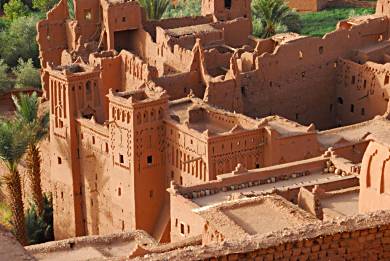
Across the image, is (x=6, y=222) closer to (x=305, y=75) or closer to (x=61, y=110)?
(x=61, y=110)

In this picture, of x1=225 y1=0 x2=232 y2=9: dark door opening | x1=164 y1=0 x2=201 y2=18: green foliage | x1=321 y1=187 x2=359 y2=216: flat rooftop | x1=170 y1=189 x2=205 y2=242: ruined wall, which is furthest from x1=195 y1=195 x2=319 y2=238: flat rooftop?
x1=164 y1=0 x2=201 y2=18: green foliage

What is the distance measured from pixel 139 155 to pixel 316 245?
57.6ft

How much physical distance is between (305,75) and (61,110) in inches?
363

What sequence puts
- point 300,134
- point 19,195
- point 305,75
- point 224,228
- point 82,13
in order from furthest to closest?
point 82,13, point 305,75, point 19,195, point 300,134, point 224,228

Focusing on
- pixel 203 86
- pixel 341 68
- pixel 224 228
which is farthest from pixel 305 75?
pixel 224 228

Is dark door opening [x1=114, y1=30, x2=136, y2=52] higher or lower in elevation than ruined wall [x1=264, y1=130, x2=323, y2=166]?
higher

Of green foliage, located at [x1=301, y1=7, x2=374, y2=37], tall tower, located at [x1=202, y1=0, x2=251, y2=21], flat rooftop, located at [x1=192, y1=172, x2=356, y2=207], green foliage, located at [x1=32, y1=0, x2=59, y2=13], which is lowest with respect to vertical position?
green foliage, located at [x1=301, y1=7, x2=374, y2=37]

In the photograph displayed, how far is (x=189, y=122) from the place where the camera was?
29.6 m

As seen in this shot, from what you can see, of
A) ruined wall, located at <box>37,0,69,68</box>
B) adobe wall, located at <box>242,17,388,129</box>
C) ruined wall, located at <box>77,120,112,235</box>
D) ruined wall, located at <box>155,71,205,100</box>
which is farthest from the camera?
ruined wall, located at <box>37,0,69,68</box>

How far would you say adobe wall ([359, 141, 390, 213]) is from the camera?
15.2 m

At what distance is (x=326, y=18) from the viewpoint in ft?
197

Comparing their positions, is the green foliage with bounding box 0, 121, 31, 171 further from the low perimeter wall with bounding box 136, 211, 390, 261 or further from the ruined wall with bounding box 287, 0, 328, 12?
the ruined wall with bounding box 287, 0, 328, 12

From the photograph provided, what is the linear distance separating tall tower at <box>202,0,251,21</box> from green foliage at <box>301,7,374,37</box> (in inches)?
570

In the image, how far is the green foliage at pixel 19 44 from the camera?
49.8 m
